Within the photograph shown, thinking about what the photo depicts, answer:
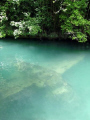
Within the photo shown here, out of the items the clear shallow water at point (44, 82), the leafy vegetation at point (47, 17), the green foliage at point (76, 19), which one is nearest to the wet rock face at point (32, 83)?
the clear shallow water at point (44, 82)

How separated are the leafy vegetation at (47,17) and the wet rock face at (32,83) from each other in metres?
3.56

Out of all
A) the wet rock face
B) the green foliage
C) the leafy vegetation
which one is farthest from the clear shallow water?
the leafy vegetation

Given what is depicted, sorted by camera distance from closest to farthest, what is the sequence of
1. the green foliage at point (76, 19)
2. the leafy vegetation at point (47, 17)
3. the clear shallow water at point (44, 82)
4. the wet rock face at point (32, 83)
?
the clear shallow water at point (44, 82)
the wet rock face at point (32, 83)
the green foliage at point (76, 19)
the leafy vegetation at point (47, 17)

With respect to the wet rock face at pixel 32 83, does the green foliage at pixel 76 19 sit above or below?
above

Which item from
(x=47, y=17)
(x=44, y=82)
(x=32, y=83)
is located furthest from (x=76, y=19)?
(x=32, y=83)

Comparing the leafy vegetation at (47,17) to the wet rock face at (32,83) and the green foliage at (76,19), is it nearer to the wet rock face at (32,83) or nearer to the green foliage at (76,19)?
the green foliage at (76,19)

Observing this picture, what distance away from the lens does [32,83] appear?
21.8ft

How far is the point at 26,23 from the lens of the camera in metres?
10.5

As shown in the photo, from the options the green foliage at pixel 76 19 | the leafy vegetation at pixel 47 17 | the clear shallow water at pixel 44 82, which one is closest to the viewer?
the clear shallow water at pixel 44 82

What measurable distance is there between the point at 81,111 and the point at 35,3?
8.55m

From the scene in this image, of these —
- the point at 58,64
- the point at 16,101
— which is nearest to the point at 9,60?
the point at 58,64

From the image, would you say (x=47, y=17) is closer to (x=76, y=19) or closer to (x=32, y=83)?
(x=76, y=19)

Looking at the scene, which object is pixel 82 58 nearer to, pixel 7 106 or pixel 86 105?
pixel 86 105

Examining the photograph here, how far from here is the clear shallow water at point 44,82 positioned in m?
5.06
